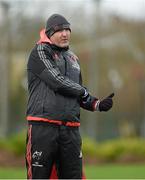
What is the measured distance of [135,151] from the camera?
14359 millimetres

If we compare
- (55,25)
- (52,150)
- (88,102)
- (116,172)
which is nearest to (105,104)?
(88,102)

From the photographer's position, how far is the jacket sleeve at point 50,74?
575 centimetres

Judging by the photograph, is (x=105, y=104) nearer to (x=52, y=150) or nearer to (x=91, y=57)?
(x=52, y=150)

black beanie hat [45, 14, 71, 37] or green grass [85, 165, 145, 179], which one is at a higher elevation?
black beanie hat [45, 14, 71, 37]

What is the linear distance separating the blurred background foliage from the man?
9152 millimetres

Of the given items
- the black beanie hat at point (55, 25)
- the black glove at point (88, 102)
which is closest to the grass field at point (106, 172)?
the black glove at point (88, 102)

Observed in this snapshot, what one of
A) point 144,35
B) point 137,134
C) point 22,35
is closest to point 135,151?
point 137,134

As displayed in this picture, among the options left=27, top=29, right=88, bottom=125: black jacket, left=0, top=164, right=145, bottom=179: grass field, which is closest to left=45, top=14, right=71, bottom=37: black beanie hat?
left=27, top=29, right=88, bottom=125: black jacket

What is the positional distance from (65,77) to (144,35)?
31.6 ft

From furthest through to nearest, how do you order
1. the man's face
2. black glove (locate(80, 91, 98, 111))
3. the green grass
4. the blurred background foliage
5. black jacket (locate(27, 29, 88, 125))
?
the blurred background foliage
the green grass
black glove (locate(80, 91, 98, 111))
the man's face
black jacket (locate(27, 29, 88, 125))

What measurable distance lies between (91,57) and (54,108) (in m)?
9.73

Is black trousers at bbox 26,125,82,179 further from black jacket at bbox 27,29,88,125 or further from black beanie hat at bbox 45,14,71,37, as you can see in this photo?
black beanie hat at bbox 45,14,71,37

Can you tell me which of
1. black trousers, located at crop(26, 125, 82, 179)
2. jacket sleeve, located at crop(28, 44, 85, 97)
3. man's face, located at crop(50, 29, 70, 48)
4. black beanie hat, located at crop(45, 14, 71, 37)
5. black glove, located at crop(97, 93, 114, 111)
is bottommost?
black trousers, located at crop(26, 125, 82, 179)

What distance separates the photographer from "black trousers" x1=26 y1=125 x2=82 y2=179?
5.77 m
